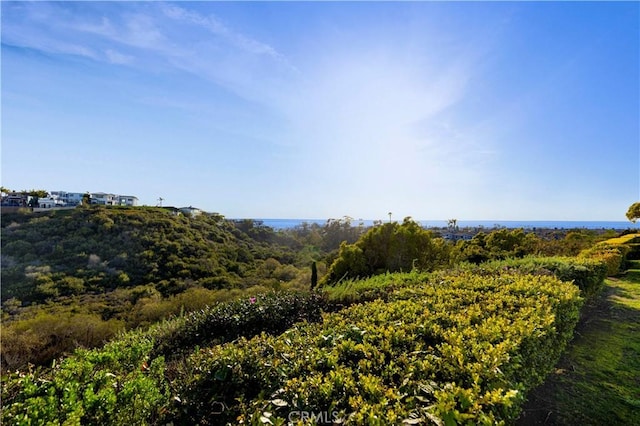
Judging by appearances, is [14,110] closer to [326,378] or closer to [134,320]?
[326,378]

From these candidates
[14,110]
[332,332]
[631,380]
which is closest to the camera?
[332,332]

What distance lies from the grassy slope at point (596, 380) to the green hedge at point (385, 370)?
1.21 ft

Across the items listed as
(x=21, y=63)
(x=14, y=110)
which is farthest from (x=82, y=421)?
(x=21, y=63)

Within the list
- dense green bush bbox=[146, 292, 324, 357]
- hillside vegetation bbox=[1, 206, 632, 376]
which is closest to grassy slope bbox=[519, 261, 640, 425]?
dense green bush bbox=[146, 292, 324, 357]

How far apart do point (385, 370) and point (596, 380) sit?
129 inches

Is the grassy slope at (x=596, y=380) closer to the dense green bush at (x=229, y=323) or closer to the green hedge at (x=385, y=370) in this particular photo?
the green hedge at (x=385, y=370)

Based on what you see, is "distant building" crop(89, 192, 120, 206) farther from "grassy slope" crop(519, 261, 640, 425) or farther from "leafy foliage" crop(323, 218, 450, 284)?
"grassy slope" crop(519, 261, 640, 425)

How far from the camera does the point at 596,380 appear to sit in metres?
3.47

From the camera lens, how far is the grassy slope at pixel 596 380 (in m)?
2.83

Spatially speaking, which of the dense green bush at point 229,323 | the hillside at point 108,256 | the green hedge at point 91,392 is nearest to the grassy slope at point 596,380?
the dense green bush at point 229,323

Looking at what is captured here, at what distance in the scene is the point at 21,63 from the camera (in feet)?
17.9

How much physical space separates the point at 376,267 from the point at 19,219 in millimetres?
40595

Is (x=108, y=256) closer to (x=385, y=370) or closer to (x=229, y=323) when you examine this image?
(x=229, y=323)

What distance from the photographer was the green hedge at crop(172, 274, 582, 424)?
1572mm
